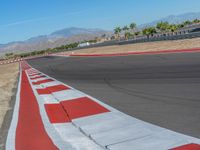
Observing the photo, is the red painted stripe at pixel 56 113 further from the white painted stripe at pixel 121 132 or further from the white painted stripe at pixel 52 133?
the white painted stripe at pixel 121 132

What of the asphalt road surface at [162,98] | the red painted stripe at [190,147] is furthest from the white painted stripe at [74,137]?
the asphalt road surface at [162,98]

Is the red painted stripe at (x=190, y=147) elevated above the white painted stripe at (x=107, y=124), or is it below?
above

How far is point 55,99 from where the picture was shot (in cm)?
1091

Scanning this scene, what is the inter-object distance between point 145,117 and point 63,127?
155 centimetres

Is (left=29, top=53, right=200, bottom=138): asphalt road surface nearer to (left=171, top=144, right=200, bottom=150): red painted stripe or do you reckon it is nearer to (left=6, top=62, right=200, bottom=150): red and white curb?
(left=6, top=62, right=200, bottom=150): red and white curb

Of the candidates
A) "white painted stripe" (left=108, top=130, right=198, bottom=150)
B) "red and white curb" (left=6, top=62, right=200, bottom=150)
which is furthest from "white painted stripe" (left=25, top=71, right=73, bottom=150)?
"white painted stripe" (left=108, top=130, right=198, bottom=150)

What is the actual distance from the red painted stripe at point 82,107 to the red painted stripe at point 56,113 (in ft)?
0.40

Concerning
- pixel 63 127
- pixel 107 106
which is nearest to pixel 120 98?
pixel 107 106

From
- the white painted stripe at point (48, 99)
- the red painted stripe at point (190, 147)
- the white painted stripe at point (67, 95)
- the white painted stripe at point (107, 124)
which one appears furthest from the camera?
the white painted stripe at point (67, 95)

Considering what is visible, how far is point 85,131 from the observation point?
6.48m

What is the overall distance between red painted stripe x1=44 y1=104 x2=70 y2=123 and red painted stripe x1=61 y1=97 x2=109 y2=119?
0.12m

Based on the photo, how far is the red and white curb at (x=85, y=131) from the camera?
531 cm

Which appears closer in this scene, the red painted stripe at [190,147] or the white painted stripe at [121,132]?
the red painted stripe at [190,147]

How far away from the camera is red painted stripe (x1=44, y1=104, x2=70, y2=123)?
784 centimetres
